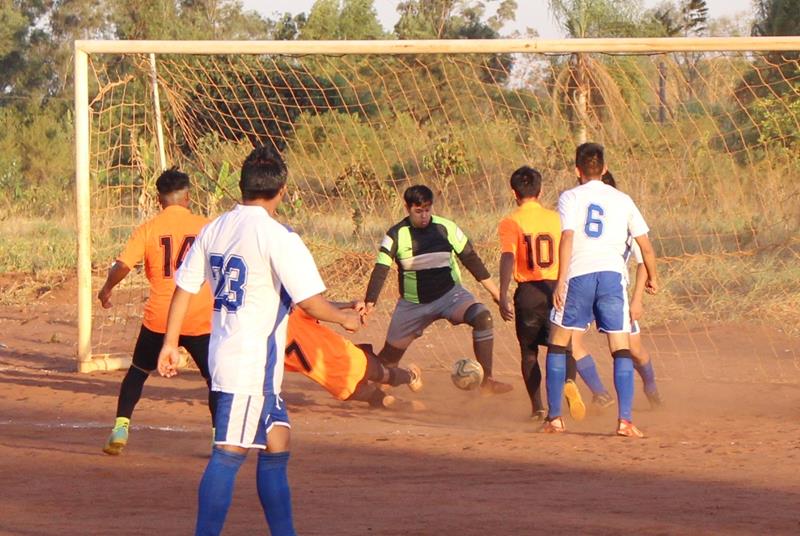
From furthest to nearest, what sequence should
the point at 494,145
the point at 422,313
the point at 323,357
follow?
the point at 494,145 < the point at 422,313 < the point at 323,357

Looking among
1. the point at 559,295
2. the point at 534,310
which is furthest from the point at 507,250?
the point at 559,295

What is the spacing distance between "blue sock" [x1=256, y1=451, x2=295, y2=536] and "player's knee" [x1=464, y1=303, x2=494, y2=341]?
4465 millimetres

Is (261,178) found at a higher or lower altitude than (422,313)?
higher

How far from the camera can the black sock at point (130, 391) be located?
7.65 m

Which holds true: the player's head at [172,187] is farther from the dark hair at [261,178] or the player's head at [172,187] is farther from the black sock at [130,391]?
the dark hair at [261,178]

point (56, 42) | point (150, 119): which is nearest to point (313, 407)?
point (150, 119)

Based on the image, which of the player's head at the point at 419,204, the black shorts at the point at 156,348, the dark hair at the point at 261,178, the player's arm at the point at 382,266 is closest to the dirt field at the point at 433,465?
the black shorts at the point at 156,348

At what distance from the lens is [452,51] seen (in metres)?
10.5

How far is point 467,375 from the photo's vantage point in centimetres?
913

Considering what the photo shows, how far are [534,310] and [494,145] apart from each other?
5.13m

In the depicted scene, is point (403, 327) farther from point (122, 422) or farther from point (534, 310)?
point (122, 422)

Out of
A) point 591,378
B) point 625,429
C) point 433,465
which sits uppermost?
point 591,378

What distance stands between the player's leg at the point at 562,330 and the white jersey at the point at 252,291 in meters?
3.21

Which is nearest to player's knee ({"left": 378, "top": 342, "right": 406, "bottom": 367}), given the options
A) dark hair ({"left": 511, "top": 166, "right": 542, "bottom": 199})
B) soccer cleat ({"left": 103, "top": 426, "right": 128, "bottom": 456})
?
dark hair ({"left": 511, "top": 166, "right": 542, "bottom": 199})
